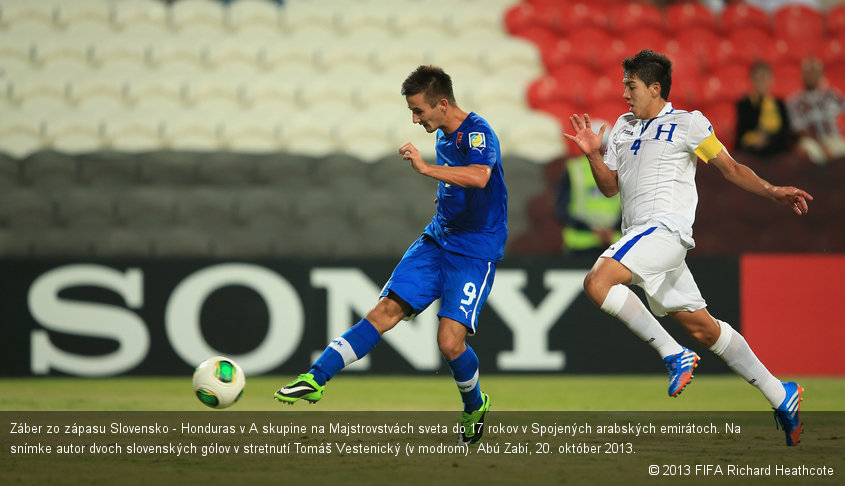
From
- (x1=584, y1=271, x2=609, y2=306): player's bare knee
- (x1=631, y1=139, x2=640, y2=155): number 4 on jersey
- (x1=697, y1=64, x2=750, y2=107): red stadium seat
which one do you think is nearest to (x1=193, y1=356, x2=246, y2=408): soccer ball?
(x1=584, y1=271, x2=609, y2=306): player's bare knee

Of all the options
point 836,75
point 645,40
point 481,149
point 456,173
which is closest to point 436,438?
point 456,173

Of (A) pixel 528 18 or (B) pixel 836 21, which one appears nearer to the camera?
(A) pixel 528 18

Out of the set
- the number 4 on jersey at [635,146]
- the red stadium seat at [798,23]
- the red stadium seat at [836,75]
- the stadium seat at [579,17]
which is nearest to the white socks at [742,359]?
the number 4 on jersey at [635,146]

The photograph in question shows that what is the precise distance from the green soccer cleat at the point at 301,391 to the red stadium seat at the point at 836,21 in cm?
1001

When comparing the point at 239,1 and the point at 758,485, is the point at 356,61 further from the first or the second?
the point at 758,485

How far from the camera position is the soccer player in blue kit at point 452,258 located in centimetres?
466

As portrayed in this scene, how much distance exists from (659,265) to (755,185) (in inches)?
24.0

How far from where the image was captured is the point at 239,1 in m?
11.3

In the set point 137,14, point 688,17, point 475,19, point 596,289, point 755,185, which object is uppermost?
point 688,17

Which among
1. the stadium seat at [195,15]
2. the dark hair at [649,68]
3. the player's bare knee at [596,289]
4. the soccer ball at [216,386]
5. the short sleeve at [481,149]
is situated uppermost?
the stadium seat at [195,15]

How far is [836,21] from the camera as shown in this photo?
12.2 metres

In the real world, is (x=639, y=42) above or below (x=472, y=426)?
above

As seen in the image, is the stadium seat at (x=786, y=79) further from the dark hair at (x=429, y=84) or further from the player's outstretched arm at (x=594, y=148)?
the dark hair at (x=429, y=84)

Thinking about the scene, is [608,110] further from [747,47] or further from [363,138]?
[363,138]
